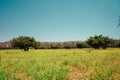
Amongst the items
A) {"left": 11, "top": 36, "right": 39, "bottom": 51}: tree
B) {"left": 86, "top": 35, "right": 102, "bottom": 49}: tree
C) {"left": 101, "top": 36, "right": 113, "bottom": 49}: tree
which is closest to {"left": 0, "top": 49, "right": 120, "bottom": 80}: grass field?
{"left": 11, "top": 36, "right": 39, "bottom": 51}: tree

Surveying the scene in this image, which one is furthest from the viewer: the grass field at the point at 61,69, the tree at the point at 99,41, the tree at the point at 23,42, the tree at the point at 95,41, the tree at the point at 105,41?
the tree at the point at 105,41

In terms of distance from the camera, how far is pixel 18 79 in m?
9.68

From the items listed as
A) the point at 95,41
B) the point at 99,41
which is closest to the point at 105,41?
the point at 99,41

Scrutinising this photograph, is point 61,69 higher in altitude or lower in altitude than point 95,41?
lower

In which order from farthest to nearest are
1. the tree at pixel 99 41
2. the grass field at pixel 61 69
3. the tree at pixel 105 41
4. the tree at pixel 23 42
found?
the tree at pixel 105 41 < the tree at pixel 99 41 < the tree at pixel 23 42 < the grass field at pixel 61 69

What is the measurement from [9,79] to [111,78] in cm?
545

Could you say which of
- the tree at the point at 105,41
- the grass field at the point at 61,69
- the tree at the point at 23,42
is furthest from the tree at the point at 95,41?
the grass field at the point at 61,69

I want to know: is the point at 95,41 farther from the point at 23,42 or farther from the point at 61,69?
the point at 61,69

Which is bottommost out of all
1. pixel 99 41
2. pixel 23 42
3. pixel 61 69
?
pixel 61 69

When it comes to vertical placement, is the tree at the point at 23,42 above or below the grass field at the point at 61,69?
above

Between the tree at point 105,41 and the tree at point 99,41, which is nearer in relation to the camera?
the tree at point 99,41

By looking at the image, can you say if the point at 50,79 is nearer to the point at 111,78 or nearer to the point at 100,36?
the point at 111,78

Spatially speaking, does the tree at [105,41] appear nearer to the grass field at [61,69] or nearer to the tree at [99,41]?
the tree at [99,41]

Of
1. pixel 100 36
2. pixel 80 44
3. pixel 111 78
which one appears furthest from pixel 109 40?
pixel 111 78
